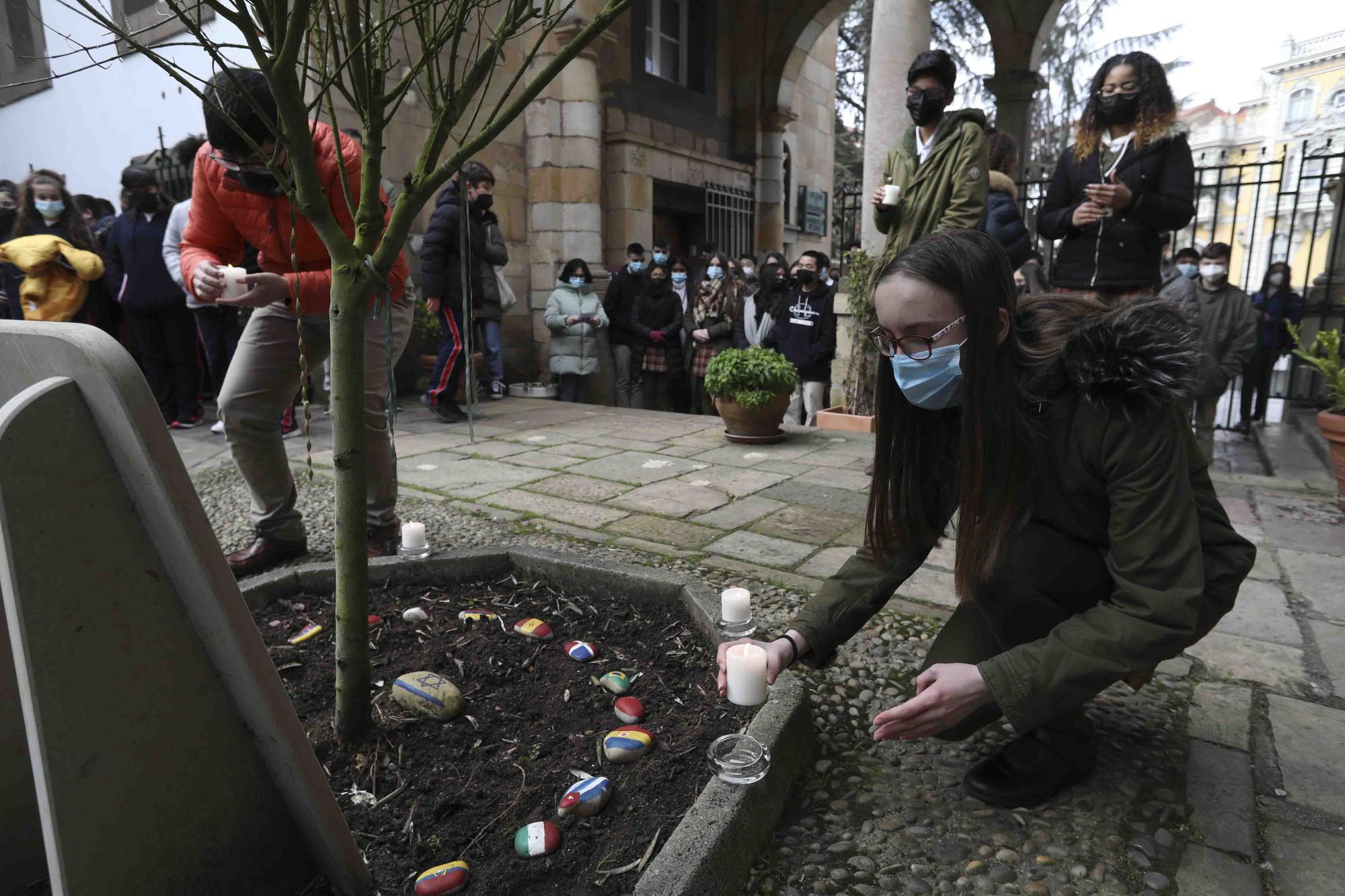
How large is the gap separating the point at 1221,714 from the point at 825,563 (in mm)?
1423

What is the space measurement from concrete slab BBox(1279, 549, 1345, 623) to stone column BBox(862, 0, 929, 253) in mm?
3546

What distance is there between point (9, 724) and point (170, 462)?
2.23 ft

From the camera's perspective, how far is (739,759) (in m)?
1.64


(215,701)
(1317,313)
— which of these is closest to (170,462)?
(215,701)

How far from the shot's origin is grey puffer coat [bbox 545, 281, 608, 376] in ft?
27.5

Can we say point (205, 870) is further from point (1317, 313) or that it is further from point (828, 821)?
point (1317, 313)

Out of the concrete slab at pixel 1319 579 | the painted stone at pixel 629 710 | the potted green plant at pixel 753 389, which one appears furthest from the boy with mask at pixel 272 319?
the concrete slab at pixel 1319 579

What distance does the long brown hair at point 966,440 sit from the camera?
4.90 feet

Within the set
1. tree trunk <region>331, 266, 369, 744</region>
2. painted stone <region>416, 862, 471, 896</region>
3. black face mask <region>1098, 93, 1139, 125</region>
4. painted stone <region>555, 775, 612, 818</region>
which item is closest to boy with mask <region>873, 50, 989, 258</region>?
black face mask <region>1098, 93, 1139, 125</region>

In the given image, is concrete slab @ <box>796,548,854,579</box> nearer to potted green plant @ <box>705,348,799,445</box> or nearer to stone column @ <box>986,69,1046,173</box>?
potted green plant @ <box>705,348,799,445</box>

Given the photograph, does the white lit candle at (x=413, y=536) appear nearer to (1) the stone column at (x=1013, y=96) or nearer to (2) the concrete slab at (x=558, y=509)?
(2) the concrete slab at (x=558, y=509)

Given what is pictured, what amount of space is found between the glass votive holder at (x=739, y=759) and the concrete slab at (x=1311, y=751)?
1157 mm

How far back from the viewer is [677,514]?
3955 mm

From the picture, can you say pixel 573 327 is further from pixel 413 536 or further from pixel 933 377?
pixel 933 377
